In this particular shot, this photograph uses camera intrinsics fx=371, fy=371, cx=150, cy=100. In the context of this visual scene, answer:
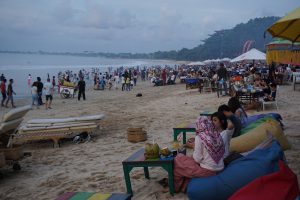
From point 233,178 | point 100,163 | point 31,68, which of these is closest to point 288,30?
point 233,178

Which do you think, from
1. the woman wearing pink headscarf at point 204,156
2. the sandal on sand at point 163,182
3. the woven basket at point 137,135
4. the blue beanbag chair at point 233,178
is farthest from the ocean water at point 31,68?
the blue beanbag chair at point 233,178

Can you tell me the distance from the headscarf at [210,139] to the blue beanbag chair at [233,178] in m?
0.23

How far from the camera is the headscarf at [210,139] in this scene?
184 inches

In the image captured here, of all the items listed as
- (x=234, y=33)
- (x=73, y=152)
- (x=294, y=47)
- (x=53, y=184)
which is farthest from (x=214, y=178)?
(x=234, y=33)

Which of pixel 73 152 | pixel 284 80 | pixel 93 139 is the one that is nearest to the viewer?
pixel 73 152

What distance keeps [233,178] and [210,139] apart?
55 centimetres

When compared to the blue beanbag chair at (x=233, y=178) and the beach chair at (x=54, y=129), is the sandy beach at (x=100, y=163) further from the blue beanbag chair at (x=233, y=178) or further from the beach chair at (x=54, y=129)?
the blue beanbag chair at (x=233, y=178)

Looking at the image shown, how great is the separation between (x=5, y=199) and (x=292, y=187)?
4.37m

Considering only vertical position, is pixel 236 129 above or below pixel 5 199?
above

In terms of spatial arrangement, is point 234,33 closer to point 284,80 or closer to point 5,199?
point 284,80

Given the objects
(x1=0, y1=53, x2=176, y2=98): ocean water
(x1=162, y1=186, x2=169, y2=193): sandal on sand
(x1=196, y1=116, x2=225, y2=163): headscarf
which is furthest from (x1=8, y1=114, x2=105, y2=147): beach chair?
(x1=0, y1=53, x2=176, y2=98): ocean water

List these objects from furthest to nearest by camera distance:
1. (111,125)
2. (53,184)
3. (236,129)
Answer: (111,125) < (236,129) < (53,184)

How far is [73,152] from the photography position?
28.2 ft

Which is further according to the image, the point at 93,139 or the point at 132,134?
the point at 93,139
